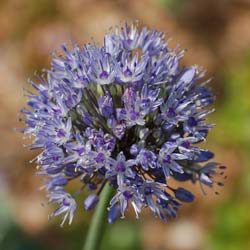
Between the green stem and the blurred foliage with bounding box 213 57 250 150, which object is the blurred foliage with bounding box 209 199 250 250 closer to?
the blurred foliage with bounding box 213 57 250 150

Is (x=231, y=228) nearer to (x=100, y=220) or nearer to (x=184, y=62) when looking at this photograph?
(x=184, y=62)

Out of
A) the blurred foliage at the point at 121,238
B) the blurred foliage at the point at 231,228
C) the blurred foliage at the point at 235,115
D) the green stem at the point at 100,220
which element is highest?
the blurred foliage at the point at 235,115

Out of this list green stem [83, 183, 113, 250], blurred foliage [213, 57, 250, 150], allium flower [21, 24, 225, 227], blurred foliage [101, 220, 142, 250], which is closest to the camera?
allium flower [21, 24, 225, 227]

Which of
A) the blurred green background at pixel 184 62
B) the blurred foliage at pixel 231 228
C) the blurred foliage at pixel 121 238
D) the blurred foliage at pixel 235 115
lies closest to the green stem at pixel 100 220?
the blurred green background at pixel 184 62

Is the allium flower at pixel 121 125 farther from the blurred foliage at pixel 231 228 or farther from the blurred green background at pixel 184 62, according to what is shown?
the blurred foliage at pixel 231 228

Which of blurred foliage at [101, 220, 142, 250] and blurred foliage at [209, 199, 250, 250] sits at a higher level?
blurred foliage at [209, 199, 250, 250]

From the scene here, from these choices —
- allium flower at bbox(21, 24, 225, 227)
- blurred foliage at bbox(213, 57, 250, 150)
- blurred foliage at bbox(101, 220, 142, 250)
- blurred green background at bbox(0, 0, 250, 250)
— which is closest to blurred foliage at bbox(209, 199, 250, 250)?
blurred green background at bbox(0, 0, 250, 250)
